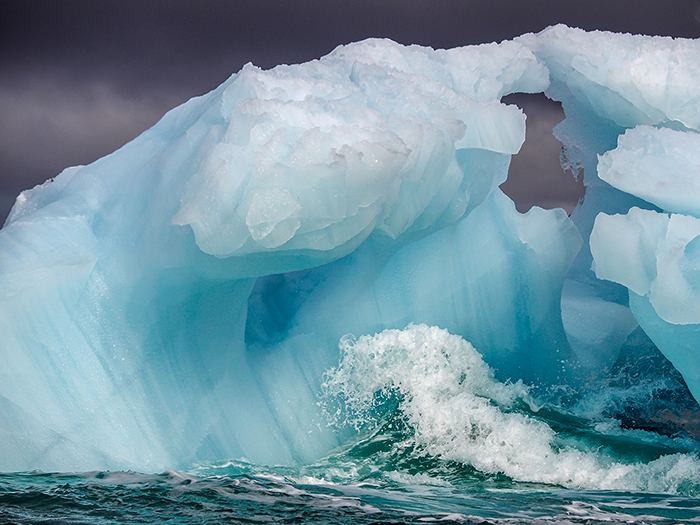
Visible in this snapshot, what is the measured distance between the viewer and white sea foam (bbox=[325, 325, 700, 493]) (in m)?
5.10

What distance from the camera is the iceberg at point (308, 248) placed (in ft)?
16.0

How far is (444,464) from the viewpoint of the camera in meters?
5.30

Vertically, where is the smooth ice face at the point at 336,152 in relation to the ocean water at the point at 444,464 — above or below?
above

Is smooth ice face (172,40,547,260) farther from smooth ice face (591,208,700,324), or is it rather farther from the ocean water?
the ocean water

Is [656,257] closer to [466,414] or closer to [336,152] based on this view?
[466,414]

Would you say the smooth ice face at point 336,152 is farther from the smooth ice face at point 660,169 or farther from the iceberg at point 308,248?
the smooth ice face at point 660,169

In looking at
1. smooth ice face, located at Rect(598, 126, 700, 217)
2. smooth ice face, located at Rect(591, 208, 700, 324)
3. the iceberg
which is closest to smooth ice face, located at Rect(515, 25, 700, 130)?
the iceberg

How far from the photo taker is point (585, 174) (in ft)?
26.9

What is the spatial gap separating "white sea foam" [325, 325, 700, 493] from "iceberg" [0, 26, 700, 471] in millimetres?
223

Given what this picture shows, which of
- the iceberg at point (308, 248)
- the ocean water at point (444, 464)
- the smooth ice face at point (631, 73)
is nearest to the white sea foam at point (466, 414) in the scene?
the ocean water at point (444, 464)

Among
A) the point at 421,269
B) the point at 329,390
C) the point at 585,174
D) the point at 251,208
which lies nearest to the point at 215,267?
the point at 251,208

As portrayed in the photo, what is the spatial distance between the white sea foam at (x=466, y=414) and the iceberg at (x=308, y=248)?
0.22 m

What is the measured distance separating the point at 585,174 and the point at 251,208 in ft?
16.9

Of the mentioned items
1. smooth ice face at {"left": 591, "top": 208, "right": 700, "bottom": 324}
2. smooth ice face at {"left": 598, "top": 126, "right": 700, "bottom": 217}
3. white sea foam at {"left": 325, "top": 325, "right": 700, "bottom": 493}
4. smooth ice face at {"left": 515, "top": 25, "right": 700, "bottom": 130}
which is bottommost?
white sea foam at {"left": 325, "top": 325, "right": 700, "bottom": 493}
